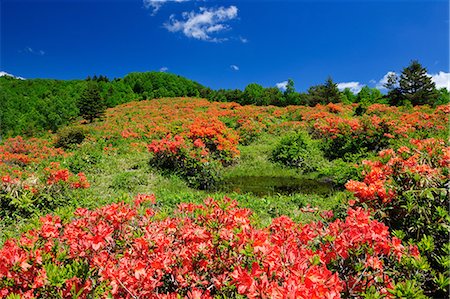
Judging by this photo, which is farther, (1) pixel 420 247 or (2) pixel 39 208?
(2) pixel 39 208

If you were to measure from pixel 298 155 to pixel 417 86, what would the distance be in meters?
26.4

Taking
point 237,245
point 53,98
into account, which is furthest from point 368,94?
point 237,245

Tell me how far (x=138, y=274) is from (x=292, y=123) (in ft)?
68.2

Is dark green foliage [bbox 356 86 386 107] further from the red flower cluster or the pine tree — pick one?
the red flower cluster

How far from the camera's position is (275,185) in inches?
448

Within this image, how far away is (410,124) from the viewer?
16.7 m

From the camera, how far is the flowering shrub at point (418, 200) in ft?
10.2

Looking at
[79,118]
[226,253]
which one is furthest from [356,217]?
[79,118]

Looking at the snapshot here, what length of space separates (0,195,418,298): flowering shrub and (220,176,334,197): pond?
7340mm

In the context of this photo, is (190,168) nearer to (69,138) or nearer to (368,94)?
(69,138)

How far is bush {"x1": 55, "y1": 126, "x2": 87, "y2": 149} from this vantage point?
16.8 m

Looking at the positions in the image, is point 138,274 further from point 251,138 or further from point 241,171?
point 251,138

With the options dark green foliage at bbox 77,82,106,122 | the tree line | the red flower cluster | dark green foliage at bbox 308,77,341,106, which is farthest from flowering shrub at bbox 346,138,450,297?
dark green foliage at bbox 308,77,341,106

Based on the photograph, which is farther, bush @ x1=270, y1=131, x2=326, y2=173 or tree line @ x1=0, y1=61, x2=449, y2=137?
tree line @ x1=0, y1=61, x2=449, y2=137
